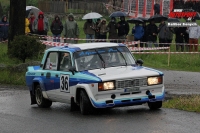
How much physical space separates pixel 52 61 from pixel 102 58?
143 centimetres

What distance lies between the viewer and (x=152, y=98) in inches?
534

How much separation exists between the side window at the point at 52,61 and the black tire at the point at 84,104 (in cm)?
167

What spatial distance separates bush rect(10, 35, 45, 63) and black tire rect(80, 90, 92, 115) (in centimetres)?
1150

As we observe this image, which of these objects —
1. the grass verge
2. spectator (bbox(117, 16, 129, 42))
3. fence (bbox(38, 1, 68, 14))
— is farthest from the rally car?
fence (bbox(38, 1, 68, 14))

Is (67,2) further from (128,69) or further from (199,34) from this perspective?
(128,69)

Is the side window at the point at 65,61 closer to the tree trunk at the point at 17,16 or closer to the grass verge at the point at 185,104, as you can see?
the grass verge at the point at 185,104

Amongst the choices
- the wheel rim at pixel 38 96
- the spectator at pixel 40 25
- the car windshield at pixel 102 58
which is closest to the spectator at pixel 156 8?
the spectator at pixel 40 25

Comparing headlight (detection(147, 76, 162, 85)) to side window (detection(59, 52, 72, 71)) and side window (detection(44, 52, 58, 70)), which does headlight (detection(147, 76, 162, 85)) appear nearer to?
side window (detection(59, 52, 72, 71))

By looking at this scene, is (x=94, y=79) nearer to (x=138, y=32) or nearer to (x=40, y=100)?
(x=40, y=100)

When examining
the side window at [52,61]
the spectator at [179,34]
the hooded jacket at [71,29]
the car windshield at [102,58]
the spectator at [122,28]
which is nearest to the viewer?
the car windshield at [102,58]

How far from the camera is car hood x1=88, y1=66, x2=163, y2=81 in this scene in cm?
1332

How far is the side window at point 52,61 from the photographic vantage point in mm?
15109

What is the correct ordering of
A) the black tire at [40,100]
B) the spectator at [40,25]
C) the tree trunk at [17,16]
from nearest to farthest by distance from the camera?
1. the black tire at [40,100]
2. the tree trunk at [17,16]
3. the spectator at [40,25]

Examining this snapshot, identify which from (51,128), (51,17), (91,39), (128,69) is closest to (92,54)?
(128,69)
